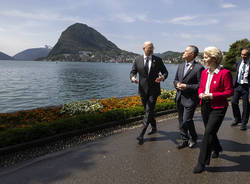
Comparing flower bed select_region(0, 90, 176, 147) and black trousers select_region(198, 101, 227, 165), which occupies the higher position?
black trousers select_region(198, 101, 227, 165)

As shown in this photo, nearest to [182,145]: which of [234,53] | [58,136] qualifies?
[58,136]

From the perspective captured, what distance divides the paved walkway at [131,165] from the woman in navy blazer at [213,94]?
43cm

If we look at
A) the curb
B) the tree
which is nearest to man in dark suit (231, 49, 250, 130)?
the curb

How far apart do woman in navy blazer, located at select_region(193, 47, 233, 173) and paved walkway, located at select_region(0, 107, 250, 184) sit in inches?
Result: 16.9

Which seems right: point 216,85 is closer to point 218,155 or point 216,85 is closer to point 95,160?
point 218,155

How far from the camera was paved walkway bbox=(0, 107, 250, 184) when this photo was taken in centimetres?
336

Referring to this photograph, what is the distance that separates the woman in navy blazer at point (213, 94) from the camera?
132 inches

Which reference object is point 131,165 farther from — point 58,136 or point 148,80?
point 58,136

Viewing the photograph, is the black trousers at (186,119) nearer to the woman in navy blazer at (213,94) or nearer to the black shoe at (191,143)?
the black shoe at (191,143)

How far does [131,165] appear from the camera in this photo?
3865mm

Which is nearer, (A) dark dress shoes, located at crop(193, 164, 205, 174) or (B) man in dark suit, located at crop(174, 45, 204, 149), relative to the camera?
(A) dark dress shoes, located at crop(193, 164, 205, 174)

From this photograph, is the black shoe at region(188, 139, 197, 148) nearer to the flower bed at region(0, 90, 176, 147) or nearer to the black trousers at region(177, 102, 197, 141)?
the black trousers at region(177, 102, 197, 141)

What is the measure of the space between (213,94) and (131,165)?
6.96 ft

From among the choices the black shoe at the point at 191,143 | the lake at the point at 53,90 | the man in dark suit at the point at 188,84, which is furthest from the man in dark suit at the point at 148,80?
the lake at the point at 53,90
